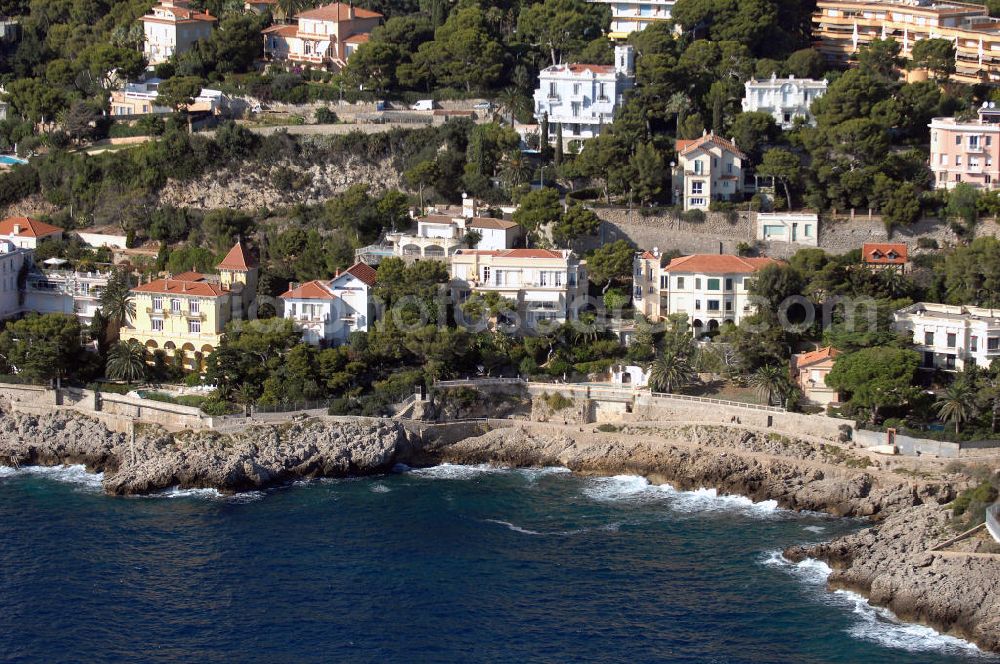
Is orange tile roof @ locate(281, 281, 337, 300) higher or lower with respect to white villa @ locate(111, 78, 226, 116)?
lower

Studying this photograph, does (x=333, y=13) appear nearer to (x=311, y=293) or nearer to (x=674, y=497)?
(x=311, y=293)

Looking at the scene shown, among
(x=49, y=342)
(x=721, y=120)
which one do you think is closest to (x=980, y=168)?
(x=721, y=120)

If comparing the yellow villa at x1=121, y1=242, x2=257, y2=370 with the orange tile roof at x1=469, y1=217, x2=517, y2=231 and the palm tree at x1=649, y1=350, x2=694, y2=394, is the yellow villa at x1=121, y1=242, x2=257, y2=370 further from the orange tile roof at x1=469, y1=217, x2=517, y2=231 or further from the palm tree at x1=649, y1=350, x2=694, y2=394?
the palm tree at x1=649, y1=350, x2=694, y2=394

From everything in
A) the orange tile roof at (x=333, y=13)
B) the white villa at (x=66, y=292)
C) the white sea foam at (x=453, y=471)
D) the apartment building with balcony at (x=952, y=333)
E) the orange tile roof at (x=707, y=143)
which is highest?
the orange tile roof at (x=333, y=13)

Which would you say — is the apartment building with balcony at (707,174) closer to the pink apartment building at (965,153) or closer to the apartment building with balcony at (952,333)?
the pink apartment building at (965,153)

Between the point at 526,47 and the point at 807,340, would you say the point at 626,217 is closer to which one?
the point at 807,340

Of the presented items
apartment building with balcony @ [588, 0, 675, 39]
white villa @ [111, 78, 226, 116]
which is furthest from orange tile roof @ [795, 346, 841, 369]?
white villa @ [111, 78, 226, 116]

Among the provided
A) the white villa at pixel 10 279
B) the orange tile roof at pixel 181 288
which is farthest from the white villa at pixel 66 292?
the orange tile roof at pixel 181 288
